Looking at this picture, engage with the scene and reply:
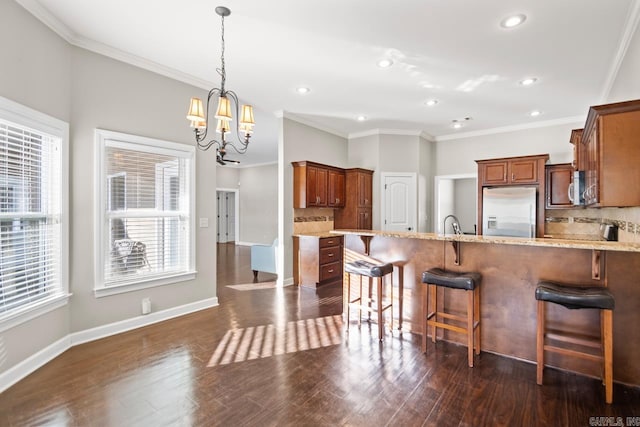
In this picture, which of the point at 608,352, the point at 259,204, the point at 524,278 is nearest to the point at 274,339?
the point at 524,278

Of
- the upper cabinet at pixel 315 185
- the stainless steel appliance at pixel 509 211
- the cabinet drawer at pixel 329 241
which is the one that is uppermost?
the upper cabinet at pixel 315 185

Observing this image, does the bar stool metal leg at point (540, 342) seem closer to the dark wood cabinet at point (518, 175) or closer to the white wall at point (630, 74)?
the white wall at point (630, 74)

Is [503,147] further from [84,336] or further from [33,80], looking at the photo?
[84,336]

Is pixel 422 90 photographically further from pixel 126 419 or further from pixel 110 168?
pixel 126 419

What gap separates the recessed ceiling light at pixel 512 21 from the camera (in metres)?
2.67

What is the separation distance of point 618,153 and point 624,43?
5.08 ft

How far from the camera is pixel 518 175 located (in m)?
5.36

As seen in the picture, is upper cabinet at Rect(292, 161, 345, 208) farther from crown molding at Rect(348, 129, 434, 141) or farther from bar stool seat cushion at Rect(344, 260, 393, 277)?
bar stool seat cushion at Rect(344, 260, 393, 277)

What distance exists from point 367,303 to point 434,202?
13.6 feet

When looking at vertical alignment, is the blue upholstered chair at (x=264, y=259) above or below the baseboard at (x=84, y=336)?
above

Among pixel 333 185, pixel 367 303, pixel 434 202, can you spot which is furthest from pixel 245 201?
pixel 367 303

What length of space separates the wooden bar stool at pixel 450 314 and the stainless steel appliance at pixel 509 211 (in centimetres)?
310

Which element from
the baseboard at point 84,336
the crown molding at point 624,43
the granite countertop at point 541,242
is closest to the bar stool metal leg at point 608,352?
the granite countertop at point 541,242

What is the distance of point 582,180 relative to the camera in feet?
11.0
